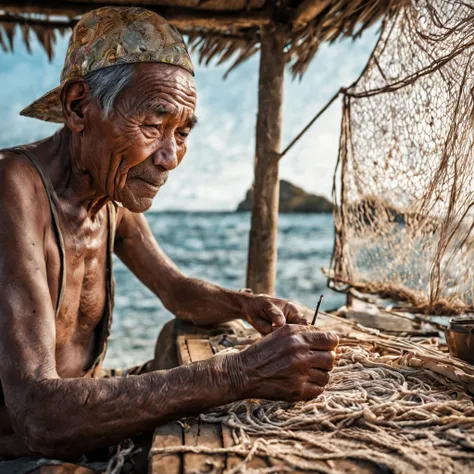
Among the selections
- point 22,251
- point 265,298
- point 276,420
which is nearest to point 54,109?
point 22,251

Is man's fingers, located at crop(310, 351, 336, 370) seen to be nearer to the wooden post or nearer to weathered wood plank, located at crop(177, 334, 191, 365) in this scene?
weathered wood plank, located at crop(177, 334, 191, 365)

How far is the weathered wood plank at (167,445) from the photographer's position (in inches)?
58.1

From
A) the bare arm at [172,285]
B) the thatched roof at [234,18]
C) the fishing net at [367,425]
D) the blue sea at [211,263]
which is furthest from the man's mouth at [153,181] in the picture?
the blue sea at [211,263]

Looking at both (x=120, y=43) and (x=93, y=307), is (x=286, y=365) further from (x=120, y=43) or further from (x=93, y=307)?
(x=120, y=43)

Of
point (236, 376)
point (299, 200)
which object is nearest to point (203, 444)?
point (236, 376)

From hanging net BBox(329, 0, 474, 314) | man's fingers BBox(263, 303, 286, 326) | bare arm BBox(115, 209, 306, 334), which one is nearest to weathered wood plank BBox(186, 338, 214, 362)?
bare arm BBox(115, 209, 306, 334)

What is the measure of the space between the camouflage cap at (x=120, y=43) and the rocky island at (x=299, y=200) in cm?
3190

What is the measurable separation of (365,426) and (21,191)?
134cm

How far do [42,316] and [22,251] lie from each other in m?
Result: 0.23

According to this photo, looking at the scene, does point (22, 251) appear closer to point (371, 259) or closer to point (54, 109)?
point (54, 109)

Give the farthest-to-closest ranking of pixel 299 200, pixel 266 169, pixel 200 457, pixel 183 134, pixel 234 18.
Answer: pixel 299 200 → pixel 266 169 → pixel 234 18 → pixel 183 134 → pixel 200 457

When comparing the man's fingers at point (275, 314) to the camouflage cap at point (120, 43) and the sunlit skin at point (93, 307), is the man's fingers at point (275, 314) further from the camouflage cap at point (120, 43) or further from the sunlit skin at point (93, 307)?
the camouflage cap at point (120, 43)

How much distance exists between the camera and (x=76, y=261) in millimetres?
2279

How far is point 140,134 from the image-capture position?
2.05 m
